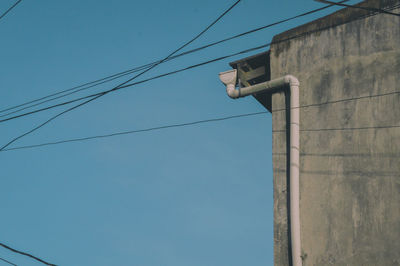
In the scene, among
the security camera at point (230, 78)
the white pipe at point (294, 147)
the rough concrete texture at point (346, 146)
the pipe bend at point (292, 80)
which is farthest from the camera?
the security camera at point (230, 78)

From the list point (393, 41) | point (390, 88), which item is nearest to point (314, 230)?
point (390, 88)

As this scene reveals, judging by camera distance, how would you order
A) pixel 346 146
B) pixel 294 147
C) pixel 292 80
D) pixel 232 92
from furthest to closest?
pixel 232 92, pixel 292 80, pixel 294 147, pixel 346 146

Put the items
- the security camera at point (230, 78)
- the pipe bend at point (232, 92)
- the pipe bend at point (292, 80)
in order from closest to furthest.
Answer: the pipe bend at point (292, 80), the pipe bend at point (232, 92), the security camera at point (230, 78)

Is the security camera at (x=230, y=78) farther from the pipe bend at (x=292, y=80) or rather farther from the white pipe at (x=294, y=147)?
the pipe bend at (x=292, y=80)

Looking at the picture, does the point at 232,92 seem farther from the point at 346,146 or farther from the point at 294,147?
the point at 346,146

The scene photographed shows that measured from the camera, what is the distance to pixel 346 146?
391 inches

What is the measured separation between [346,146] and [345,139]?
0.49ft

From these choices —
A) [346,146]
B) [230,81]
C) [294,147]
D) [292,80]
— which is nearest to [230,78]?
[230,81]

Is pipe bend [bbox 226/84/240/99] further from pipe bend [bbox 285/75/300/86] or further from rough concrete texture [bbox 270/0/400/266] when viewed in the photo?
pipe bend [bbox 285/75/300/86]

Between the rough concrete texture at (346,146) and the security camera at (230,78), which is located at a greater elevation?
the security camera at (230,78)

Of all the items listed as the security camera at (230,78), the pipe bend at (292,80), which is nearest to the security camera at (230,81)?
the security camera at (230,78)

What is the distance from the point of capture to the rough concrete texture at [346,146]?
9.23 m

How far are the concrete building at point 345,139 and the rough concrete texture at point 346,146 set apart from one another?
0.06ft

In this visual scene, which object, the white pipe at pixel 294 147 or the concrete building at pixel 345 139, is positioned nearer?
the concrete building at pixel 345 139
